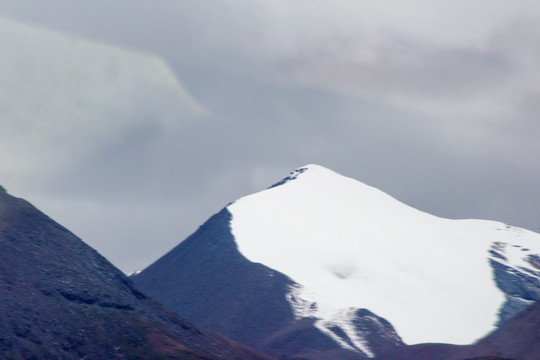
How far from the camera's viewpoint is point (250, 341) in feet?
571

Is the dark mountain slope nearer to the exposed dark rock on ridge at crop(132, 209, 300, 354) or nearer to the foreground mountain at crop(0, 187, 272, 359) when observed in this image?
the exposed dark rock on ridge at crop(132, 209, 300, 354)

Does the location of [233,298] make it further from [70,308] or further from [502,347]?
[70,308]

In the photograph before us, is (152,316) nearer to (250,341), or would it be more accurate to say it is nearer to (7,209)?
(7,209)

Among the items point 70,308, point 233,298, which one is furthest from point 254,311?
point 70,308

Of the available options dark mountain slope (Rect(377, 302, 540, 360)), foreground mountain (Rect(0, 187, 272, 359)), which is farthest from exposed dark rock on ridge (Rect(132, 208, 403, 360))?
foreground mountain (Rect(0, 187, 272, 359))

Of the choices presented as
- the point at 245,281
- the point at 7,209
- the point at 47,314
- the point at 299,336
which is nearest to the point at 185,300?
the point at 245,281

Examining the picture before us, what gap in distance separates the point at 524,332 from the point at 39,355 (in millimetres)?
79386

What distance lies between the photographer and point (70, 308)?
110 meters

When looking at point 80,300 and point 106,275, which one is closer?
point 80,300

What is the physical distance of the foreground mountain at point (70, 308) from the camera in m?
102

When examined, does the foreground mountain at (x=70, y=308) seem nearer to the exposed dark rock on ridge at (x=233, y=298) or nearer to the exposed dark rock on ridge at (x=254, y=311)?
the exposed dark rock on ridge at (x=254, y=311)

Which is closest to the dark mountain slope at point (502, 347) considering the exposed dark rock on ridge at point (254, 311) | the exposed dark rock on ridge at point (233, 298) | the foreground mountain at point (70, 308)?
the exposed dark rock on ridge at point (254, 311)

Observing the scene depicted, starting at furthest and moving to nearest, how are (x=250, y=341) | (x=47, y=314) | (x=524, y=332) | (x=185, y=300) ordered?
(x=185, y=300)
(x=250, y=341)
(x=524, y=332)
(x=47, y=314)

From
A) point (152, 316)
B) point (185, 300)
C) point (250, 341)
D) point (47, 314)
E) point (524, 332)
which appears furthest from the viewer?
point (185, 300)
